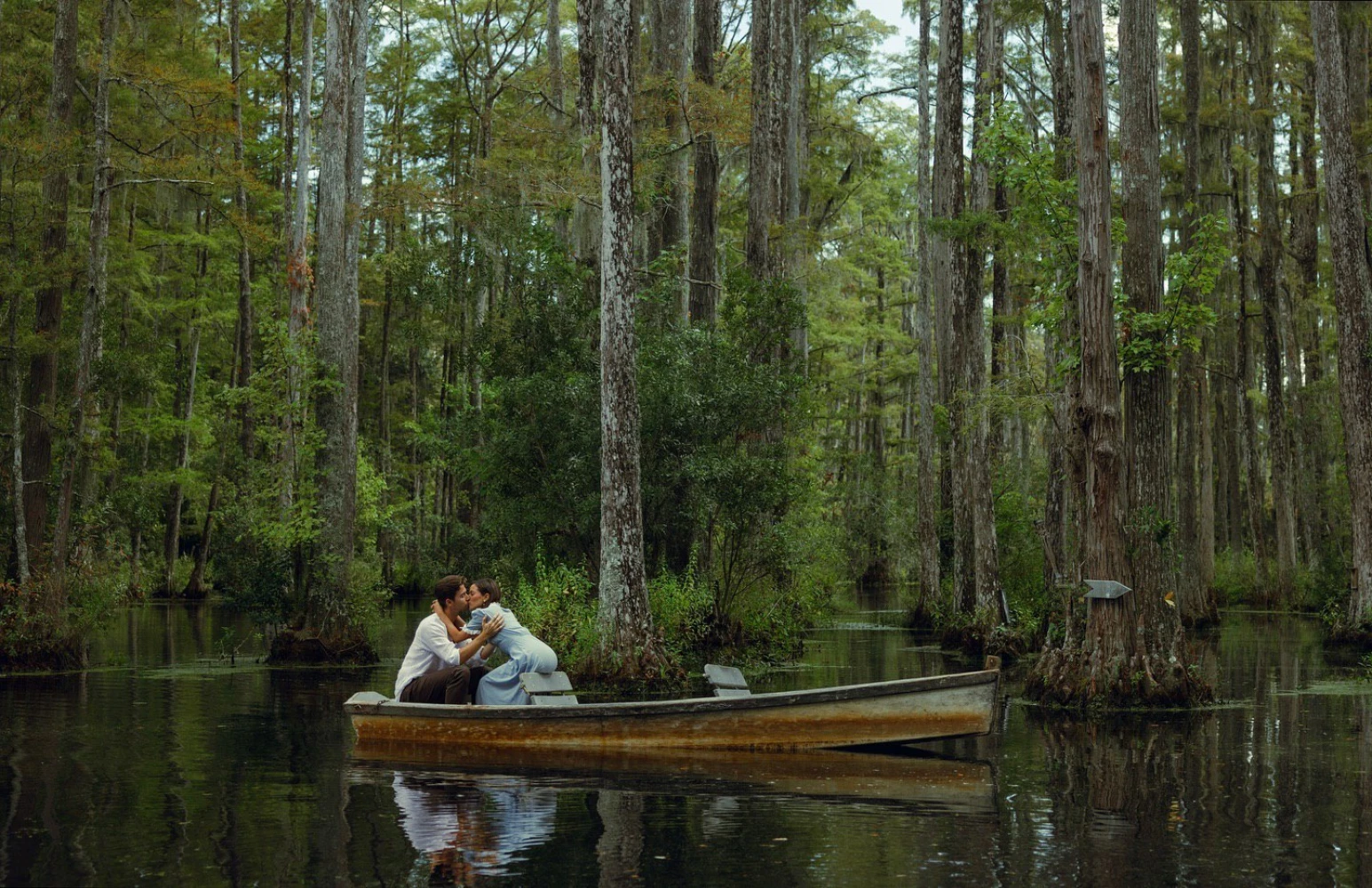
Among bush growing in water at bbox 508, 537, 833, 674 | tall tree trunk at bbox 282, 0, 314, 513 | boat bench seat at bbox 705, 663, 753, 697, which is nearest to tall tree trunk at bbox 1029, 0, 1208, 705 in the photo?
boat bench seat at bbox 705, 663, 753, 697

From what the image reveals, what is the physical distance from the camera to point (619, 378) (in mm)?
17594

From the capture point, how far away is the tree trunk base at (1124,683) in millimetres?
14891

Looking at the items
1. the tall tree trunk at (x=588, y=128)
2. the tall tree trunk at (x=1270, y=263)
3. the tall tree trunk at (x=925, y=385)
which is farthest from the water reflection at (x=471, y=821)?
the tall tree trunk at (x=1270, y=263)

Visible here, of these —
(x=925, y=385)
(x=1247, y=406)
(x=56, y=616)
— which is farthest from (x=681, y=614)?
(x=1247, y=406)

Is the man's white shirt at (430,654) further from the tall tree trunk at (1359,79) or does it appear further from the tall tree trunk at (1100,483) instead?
the tall tree trunk at (1359,79)

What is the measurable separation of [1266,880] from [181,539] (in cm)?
4764

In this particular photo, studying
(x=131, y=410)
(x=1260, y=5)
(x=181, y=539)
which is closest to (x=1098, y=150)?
(x=1260, y=5)

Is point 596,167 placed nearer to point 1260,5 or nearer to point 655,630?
point 655,630

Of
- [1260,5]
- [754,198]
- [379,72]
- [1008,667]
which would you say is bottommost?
[1008,667]

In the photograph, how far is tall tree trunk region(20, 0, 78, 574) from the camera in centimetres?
2128

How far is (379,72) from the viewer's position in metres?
44.9

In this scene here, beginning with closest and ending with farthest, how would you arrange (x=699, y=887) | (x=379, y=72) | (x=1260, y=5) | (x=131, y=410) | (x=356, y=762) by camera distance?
(x=699, y=887) < (x=356, y=762) < (x=1260, y=5) < (x=131, y=410) < (x=379, y=72)

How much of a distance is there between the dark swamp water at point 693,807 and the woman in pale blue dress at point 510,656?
904 millimetres

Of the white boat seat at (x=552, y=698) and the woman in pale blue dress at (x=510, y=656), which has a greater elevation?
the woman in pale blue dress at (x=510, y=656)
